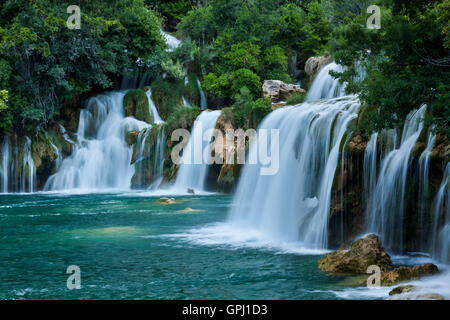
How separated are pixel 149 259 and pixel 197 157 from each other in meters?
16.4

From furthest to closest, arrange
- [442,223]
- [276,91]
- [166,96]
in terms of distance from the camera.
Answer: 1. [166,96]
2. [276,91]
3. [442,223]

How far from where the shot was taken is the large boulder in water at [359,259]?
9516mm

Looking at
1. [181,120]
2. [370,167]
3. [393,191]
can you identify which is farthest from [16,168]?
[393,191]

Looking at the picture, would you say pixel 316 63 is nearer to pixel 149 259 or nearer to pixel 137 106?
pixel 137 106

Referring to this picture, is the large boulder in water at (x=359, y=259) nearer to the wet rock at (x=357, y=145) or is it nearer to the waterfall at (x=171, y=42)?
the wet rock at (x=357, y=145)

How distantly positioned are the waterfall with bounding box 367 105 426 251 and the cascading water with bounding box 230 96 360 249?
1274 mm

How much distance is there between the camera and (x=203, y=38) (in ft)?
124

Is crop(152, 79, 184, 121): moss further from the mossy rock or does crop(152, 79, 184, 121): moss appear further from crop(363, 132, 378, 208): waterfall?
crop(363, 132, 378, 208): waterfall

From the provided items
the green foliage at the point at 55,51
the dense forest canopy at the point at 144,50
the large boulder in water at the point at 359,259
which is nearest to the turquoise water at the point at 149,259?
the large boulder in water at the point at 359,259

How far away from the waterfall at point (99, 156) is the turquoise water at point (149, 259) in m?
11.1

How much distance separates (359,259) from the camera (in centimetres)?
959
